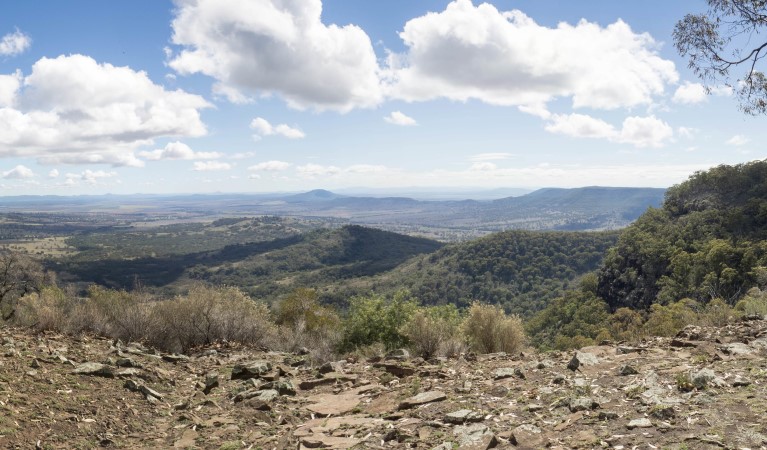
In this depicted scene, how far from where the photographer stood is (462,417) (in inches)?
302

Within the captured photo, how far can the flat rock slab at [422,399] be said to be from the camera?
28.8 feet

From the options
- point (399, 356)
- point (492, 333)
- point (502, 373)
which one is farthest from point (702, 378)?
point (492, 333)

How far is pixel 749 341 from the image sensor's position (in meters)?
10.5

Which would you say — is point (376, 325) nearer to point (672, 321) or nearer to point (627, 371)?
point (627, 371)

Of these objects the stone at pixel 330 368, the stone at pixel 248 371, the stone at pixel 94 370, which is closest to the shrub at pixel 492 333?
the stone at pixel 330 368

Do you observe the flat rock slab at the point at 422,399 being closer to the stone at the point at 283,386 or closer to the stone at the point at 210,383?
the stone at the point at 283,386

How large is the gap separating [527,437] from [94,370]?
396 inches

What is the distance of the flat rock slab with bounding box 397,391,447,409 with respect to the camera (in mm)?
8773

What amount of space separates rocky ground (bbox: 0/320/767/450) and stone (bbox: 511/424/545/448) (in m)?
0.03

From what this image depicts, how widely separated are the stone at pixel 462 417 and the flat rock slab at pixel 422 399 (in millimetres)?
1075

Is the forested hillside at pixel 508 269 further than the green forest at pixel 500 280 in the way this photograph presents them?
Yes

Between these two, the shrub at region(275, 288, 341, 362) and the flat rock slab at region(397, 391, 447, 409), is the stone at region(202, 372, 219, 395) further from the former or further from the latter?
the flat rock slab at region(397, 391, 447, 409)

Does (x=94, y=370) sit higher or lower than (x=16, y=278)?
higher

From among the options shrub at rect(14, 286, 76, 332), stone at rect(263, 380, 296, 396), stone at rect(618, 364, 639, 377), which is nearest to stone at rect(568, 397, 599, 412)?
stone at rect(618, 364, 639, 377)
